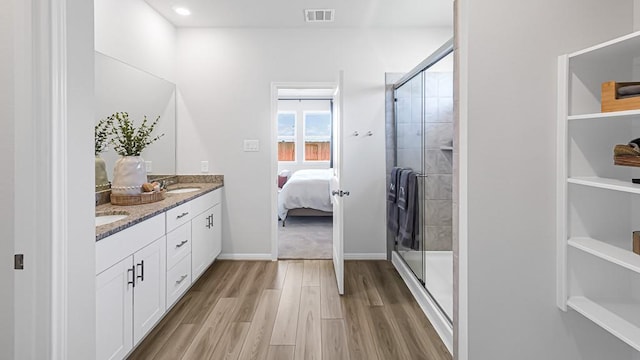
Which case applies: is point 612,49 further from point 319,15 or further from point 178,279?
point 178,279

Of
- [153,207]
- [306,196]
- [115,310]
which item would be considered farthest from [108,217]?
[306,196]

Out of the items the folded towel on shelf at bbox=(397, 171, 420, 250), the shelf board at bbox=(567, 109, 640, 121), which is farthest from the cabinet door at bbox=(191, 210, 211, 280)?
the shelf board at bbox=(567, 109, 640, 121)

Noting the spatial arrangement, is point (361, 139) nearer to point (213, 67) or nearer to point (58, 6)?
point (213, 67)

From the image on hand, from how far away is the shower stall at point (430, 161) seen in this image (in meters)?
3.24

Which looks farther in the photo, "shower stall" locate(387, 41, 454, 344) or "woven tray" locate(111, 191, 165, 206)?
"shower stall" locate(387, 41, 454, 344)

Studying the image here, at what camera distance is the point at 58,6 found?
122 cm

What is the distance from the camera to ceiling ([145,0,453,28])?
3463mm

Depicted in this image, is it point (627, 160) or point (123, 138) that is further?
point (123, 138)

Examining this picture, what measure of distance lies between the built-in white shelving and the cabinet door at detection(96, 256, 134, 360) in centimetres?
213

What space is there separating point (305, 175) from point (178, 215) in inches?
148

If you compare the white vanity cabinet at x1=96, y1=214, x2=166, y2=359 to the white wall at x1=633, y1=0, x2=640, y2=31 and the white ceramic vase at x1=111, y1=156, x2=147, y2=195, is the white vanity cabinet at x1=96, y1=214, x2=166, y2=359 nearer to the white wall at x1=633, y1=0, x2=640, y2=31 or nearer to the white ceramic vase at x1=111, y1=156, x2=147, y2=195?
the white ceramic vase at x1=111, y1=156, x2=147, y2=195

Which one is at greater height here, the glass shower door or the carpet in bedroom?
the glass shower door

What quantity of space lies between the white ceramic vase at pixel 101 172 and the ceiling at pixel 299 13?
65.9 inches

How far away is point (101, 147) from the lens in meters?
2.78
